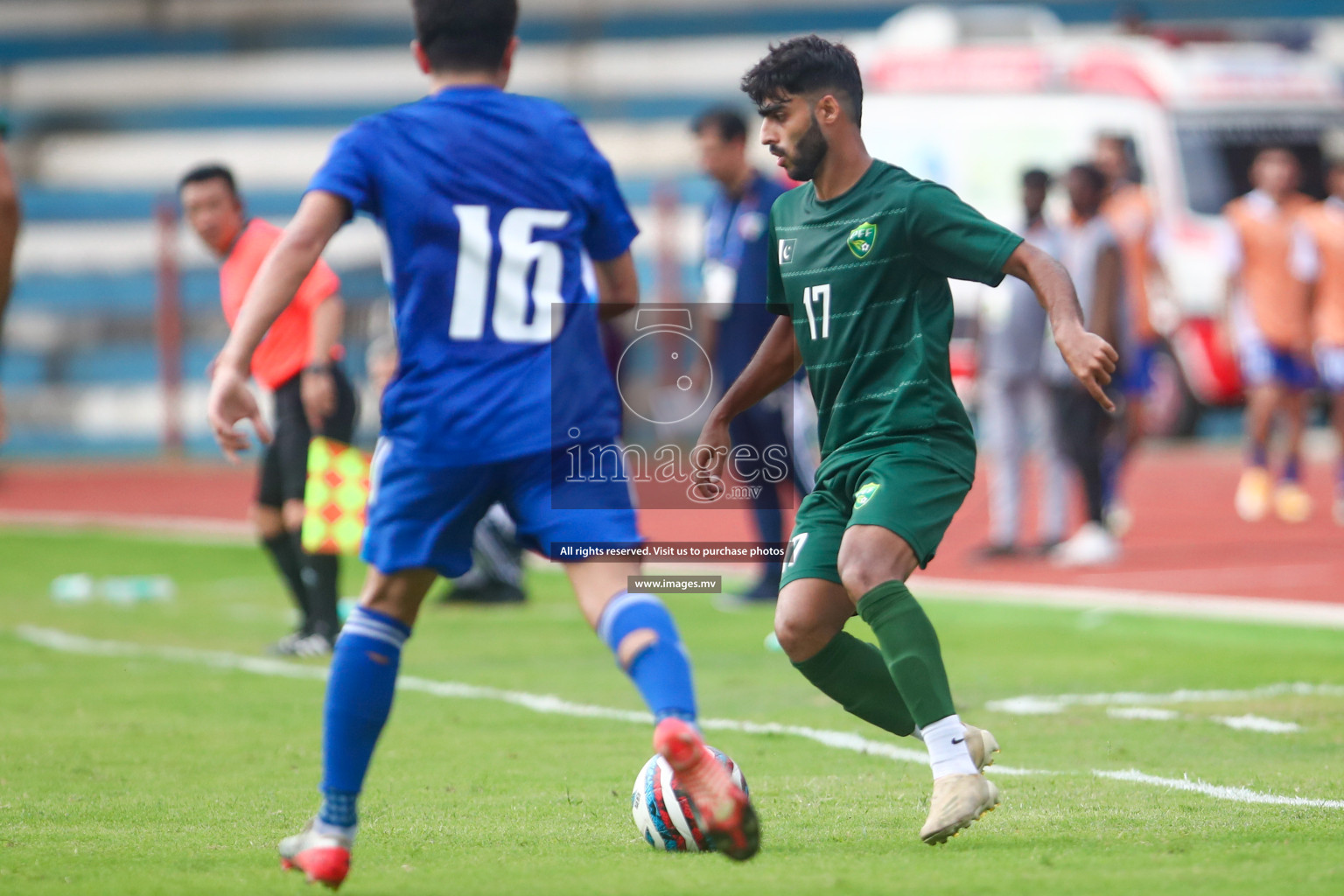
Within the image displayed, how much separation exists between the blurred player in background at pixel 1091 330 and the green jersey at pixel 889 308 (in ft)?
23.4

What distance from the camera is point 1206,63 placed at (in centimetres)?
2100

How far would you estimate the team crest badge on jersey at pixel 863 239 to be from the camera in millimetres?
5062

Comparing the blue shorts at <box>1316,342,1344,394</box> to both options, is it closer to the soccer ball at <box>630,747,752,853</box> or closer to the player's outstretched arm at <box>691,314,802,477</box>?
the player's outstretched arm at <box>691,314,802,477</box>

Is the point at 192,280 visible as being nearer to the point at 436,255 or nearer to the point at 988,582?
the point at 988,582

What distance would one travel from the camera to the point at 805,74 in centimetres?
505

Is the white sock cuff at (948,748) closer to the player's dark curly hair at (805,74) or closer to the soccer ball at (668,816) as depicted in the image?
the soccer ball at (668,816)

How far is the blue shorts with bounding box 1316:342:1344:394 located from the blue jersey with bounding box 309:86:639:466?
11.8m

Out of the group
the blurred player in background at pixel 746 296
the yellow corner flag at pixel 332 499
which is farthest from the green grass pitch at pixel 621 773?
the blurred player in background at pixel 746 296

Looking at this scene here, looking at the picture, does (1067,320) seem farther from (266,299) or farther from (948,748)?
(266,299)

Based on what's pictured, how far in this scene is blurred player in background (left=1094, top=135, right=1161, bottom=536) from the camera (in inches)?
520

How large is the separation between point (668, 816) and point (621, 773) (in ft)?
3.86

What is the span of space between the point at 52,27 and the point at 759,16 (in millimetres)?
10094

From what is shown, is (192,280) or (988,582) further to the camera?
(192,280)

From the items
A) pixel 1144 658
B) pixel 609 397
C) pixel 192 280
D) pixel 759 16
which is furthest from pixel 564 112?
pixel 759 16
